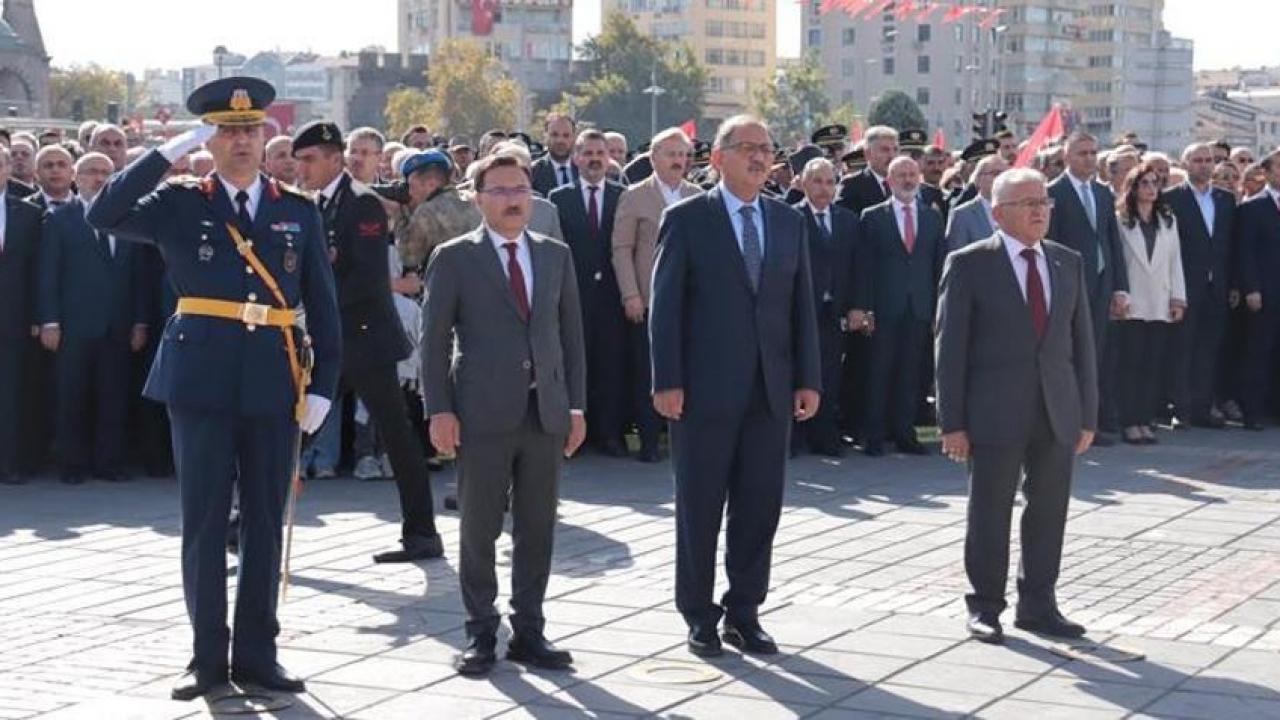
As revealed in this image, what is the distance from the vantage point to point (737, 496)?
998cm

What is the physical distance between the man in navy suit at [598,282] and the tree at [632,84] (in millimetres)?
135815

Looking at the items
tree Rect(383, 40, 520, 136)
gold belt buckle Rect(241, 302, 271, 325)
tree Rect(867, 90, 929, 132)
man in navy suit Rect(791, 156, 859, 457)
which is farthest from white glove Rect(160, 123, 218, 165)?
tree Rect(383, 40, 520, 136)

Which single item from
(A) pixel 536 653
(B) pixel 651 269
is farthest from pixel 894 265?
(A) pixel 536 653

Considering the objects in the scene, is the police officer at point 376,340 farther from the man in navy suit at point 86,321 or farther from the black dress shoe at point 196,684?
the man in navy suit at point 86,321

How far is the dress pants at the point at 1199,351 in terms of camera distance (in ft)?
62.1

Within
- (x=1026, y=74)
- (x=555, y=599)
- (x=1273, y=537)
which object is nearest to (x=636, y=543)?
(x=555, y=599)

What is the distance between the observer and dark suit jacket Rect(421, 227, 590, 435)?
31.3ft

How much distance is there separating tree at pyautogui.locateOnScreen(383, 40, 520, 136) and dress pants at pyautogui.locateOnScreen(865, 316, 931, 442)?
118520mm

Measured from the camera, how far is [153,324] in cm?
1552

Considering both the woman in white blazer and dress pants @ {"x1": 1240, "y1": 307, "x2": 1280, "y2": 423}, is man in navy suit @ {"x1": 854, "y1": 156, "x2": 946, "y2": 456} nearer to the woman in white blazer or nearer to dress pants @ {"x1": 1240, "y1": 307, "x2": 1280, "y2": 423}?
the woman in white blazer

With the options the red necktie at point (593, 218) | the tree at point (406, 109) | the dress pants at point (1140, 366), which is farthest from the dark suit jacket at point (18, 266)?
the tree at point (406, 109)

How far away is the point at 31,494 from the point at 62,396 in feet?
2.99

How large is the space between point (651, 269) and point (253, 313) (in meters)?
7.24

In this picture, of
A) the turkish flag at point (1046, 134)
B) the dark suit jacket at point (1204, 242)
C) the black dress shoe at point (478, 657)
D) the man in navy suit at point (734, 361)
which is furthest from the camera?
the turkish flag at point (1046, 134)
